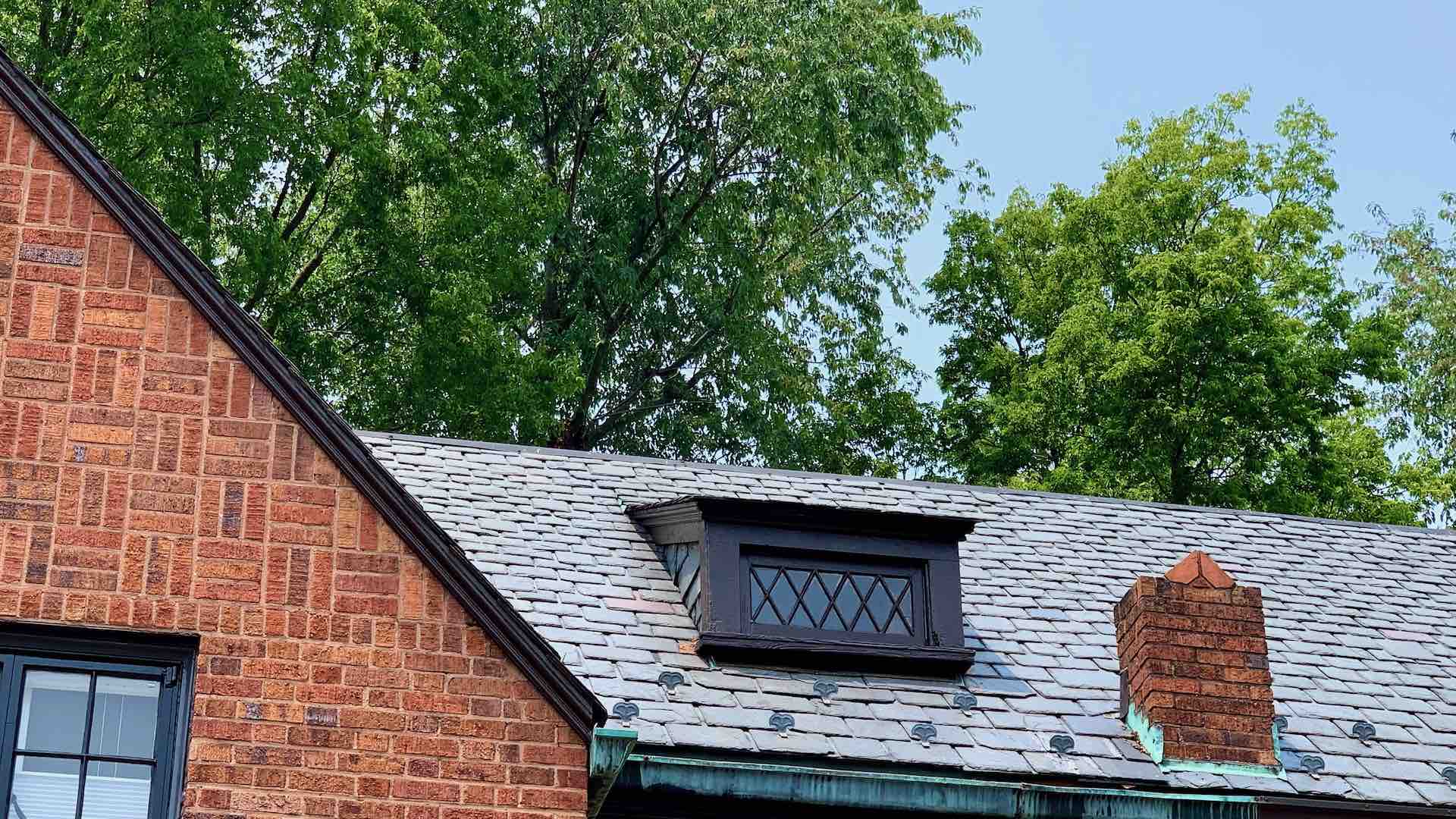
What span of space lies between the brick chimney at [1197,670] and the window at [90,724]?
200 inches

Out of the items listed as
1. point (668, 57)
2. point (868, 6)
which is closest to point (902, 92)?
point (868, 6)

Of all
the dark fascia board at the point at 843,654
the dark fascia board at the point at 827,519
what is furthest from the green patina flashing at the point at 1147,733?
the dark fascia board at the point at 827,519

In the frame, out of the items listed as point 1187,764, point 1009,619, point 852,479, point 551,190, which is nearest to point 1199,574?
point 1187,764

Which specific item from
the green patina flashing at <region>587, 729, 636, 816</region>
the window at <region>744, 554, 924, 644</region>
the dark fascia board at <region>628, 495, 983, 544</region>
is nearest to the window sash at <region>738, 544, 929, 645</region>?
the window at <region>744, 554, 924, 644</region>

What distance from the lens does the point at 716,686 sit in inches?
390

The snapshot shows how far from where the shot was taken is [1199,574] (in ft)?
33.7

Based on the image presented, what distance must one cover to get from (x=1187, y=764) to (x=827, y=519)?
2497 millimetres

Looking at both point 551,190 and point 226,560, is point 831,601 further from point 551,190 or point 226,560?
point 551,190

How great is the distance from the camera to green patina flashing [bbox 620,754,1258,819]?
890 cm

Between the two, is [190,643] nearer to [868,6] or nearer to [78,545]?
[78,545]

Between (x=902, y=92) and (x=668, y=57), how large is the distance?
151 inches

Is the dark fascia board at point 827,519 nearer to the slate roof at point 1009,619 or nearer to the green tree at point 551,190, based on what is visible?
the slate roof at point 1009,619

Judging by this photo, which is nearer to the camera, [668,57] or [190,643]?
[190,643]

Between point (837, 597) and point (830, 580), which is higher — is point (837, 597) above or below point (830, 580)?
below
